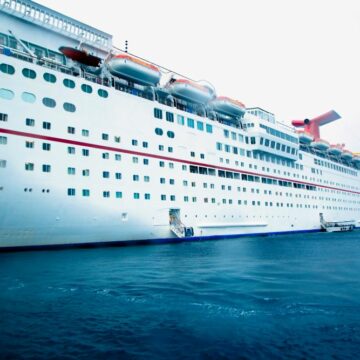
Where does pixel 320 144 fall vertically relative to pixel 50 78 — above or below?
above

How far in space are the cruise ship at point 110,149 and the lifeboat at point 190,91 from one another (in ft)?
0.34

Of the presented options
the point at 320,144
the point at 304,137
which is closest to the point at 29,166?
the point at 304,137

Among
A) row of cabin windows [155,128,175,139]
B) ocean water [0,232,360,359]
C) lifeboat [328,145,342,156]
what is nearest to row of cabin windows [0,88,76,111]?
row of cabin windows [155,128,175,139]

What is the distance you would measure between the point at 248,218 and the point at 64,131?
20251 mm

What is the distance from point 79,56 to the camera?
71.6 feet

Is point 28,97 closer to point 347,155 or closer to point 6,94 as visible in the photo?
point 6,94

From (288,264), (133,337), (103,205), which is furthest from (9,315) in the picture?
(103,205)

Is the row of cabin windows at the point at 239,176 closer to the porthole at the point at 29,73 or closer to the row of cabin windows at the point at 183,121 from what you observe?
the row of cabin windows at the point at 183,121

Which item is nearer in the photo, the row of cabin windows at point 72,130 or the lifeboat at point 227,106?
the row of cabin windows at point 72,130

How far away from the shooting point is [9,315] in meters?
6.72

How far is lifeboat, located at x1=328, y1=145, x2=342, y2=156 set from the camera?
174 feet

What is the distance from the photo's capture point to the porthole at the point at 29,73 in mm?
19127

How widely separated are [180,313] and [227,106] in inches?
1104

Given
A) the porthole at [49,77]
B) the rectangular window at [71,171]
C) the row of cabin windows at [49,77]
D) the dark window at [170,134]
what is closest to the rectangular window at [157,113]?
the dark window at [170,134]
